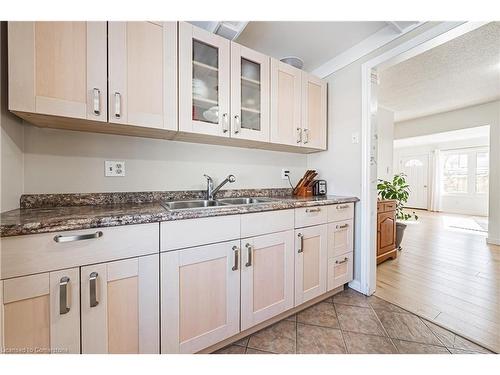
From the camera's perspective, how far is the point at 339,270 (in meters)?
1.84

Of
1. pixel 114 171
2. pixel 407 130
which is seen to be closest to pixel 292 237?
pixel 114 171

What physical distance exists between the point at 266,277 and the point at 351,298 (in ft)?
3.17

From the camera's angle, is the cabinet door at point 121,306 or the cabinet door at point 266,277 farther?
the cabinet door at point 266,277

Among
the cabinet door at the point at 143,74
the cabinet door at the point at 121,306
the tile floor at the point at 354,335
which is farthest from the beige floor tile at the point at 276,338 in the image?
the cabinet door at the point at 143,74

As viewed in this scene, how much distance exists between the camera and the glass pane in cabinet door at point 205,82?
4.69 ft

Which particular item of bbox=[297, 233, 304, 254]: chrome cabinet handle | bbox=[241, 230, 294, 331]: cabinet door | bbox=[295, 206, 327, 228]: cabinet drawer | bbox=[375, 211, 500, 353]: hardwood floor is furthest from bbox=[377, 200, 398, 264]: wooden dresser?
bbox=[241, 230, 294, 331]: cabinet door

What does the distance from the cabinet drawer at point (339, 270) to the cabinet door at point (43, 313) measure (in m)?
1.65

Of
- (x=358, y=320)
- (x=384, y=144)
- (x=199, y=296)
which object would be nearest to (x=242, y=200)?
(x=199, y=296)

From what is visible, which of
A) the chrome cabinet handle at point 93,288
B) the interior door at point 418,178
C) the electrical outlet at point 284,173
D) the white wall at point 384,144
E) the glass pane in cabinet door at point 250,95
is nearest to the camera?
the chrome cabinet handle at point 93,288

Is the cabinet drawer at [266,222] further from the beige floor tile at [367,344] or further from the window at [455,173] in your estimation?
the window at [455,173]

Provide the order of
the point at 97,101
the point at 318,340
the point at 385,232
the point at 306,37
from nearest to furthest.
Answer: the point at 97,101, the point at 318,340, the point at 306,37, the point at 385,232

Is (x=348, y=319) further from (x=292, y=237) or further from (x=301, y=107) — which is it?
(x=301, y=107)

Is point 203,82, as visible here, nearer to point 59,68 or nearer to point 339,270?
point 59,68

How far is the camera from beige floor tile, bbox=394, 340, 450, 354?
1.24 meters
